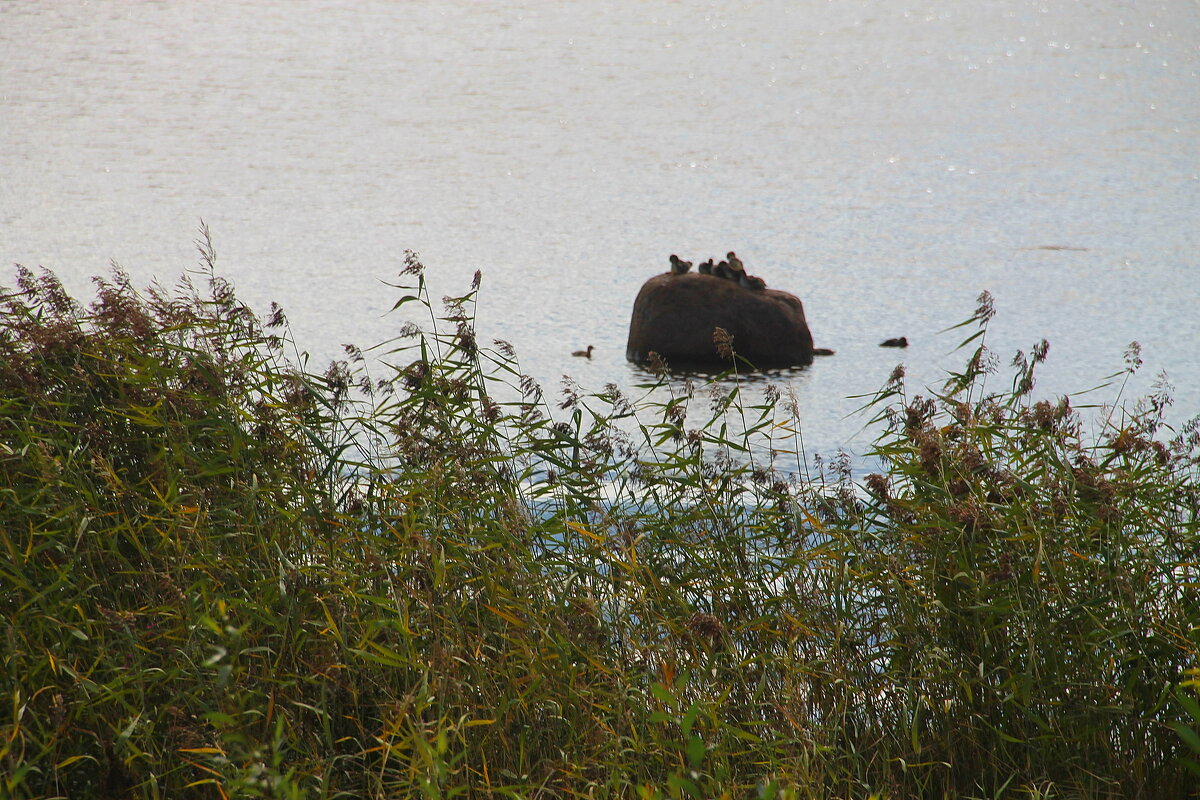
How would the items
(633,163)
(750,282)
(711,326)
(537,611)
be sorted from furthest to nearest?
(633,163)
(750,282)
(711,326)
(537,611)

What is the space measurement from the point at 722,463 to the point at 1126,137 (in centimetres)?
727

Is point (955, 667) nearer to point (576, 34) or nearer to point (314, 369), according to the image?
point (314, 369)

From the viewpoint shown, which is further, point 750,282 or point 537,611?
point 750,282

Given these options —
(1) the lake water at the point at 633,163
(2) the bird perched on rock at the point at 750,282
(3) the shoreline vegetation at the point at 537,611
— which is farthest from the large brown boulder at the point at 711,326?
(3) the shoreline vegetation at the point at 537,611

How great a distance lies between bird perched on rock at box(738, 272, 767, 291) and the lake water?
0.37 meters

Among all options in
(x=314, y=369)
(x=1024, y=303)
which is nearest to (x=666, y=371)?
(x=314, y=369)

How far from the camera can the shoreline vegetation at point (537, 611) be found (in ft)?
5.55

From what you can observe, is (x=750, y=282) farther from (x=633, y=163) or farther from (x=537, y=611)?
(x=633, y=163)

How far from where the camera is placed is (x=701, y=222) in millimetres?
6387

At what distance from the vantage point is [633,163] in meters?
7.71

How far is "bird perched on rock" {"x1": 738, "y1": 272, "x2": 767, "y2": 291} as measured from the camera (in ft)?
14.8

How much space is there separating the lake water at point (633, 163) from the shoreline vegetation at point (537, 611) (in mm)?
1630

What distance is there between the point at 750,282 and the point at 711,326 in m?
0.26

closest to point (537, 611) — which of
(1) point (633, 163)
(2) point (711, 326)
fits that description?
(2) point (711, 326)
